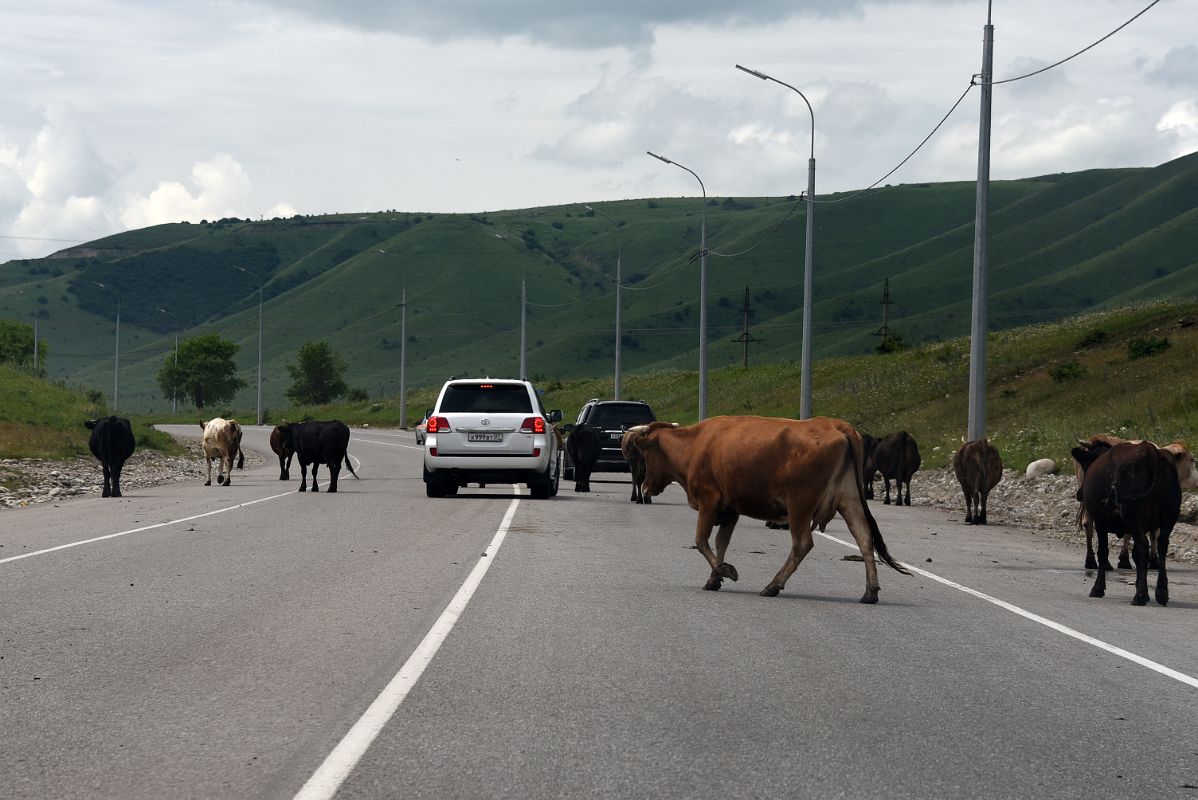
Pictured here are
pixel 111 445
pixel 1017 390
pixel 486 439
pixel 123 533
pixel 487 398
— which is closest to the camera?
pixel 123 533

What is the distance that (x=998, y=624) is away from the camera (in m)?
11.1

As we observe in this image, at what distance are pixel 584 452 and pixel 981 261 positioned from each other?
849 centimetres

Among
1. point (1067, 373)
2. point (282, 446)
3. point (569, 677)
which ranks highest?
point (1067, 373)

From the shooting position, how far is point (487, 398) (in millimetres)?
25984

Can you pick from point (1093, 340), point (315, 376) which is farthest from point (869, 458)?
point (315, 376)

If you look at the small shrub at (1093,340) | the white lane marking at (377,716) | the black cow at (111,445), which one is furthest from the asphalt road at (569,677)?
the small shrub at (1093,340)

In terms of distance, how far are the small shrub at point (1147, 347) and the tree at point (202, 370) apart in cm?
11168

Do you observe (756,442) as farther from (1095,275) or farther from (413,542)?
(1095,275)

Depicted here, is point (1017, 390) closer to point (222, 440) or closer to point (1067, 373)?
point (1067, 373)

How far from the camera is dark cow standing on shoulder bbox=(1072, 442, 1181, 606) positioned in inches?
496

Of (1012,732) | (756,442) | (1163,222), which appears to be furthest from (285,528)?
(1163,222)

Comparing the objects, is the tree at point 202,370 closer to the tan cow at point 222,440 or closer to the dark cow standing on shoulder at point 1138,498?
the tan cow at point 222,440

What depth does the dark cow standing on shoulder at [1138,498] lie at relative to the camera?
41.3ft

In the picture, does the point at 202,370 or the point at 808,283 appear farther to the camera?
the point at 202,370
